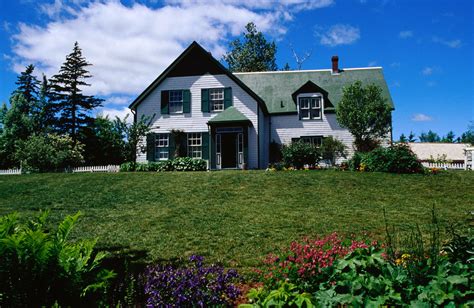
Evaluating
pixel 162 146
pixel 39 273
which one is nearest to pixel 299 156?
pixel 162 146

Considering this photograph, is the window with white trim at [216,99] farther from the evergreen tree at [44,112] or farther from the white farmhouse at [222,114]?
the evergreen tree at [44,112]

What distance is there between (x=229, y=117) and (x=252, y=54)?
26445mm

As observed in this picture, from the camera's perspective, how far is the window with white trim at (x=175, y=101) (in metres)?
23.0

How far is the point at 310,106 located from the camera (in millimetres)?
24016

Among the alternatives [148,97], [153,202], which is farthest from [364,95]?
[153,202]

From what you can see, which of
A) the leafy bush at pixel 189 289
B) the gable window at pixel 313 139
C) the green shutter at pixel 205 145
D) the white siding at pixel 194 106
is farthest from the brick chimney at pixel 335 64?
the leafy bush at pixel 189 289

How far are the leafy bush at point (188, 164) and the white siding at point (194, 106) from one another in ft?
8.39

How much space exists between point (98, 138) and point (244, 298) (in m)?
38.7

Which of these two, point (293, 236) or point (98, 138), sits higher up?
point (98, 138)

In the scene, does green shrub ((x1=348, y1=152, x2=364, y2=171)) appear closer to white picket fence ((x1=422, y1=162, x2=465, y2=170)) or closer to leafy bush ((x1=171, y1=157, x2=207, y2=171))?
white picket fence ((x1=422, y1=162, x2=465, y2=170))

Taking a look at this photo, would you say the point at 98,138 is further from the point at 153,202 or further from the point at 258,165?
the point at 153,202

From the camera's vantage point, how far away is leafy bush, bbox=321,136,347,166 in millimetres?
23016

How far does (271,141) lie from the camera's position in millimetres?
24219

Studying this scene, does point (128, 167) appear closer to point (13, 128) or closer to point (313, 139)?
point (313, 139)
